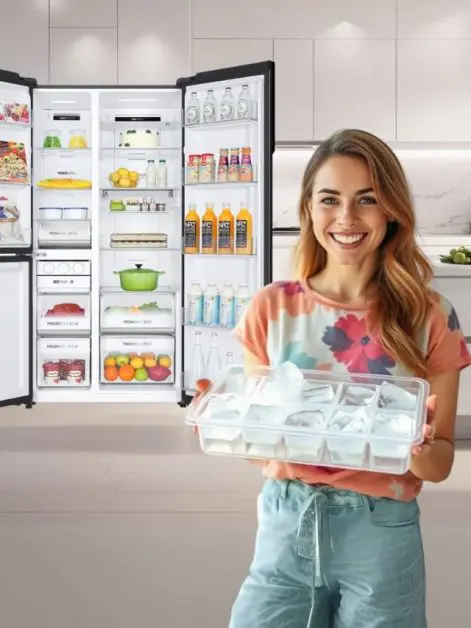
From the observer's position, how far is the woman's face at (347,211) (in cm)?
125

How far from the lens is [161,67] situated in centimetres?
663

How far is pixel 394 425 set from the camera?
103 cm

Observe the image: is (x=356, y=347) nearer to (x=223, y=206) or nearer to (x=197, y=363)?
(x=223, y=206)

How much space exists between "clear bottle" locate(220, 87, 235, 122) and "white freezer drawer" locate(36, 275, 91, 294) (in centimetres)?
144

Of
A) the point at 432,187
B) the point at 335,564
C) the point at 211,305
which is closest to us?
the point at 335,564

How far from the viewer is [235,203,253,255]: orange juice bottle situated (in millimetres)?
5426

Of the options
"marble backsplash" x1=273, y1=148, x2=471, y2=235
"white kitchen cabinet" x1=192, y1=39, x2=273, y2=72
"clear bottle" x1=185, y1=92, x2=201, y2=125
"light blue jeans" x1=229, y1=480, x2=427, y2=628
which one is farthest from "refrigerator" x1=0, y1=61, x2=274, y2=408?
"light blue jeans" x1=229, y1=480, x2=427, y2=628

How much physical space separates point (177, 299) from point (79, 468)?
196 centimetres

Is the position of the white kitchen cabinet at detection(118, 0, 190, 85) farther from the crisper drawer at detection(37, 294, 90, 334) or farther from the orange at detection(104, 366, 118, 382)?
the orange at detection(104, 366, 118, 382)

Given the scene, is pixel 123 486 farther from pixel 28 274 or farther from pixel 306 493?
pixel 306 493

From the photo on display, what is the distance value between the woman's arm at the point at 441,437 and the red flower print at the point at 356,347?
0.08 m

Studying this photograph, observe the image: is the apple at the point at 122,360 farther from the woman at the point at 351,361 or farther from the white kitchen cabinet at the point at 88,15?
the woman at the point at 351,361

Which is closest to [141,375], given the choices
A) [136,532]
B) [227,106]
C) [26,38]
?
[227,106]

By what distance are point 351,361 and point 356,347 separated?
20 mm
